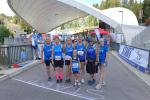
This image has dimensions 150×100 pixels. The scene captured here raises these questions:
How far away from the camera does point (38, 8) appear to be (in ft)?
231

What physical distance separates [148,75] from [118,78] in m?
1.52

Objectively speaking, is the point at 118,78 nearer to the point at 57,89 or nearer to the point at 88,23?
the point at 57,89

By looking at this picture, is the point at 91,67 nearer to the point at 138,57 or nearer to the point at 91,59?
the point at 91,59

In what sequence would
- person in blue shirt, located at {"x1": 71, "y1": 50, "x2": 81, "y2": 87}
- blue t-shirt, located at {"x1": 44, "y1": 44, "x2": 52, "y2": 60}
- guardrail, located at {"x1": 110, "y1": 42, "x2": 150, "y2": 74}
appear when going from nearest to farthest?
1. person in blue shirt, located at {"x1": 71, "y1": 50, "x2": 81, "y2": 87}
2. blue t-shirt, located at {"x1": 44, "y1": 44, "x2": 52, "y2": 60}
3. guardrail, located at {"x1": 110, "y1": 42, "x2": 150, "y2": 74}

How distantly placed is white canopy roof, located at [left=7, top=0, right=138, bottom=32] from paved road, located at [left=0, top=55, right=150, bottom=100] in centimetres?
3015

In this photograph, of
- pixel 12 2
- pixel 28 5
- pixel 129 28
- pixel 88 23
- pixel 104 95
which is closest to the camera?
pixel 104 95

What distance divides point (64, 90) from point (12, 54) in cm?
703

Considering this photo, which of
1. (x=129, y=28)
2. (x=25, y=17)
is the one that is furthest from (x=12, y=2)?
(x=129, y=28)

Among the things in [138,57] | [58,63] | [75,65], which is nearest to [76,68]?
[75,65]

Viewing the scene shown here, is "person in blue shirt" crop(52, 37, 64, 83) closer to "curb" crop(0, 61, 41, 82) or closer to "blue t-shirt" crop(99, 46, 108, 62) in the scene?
"blue t-shirt" crop(99, 46, 108, 62)

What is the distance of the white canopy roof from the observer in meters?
49.9

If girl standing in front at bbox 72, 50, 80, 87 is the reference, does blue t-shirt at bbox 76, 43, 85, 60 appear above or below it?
above

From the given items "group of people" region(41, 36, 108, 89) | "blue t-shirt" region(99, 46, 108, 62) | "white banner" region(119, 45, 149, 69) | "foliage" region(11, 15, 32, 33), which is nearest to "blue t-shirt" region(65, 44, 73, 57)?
"group of people" region(41, 36, 108, 89)

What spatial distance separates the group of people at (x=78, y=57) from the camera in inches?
513
